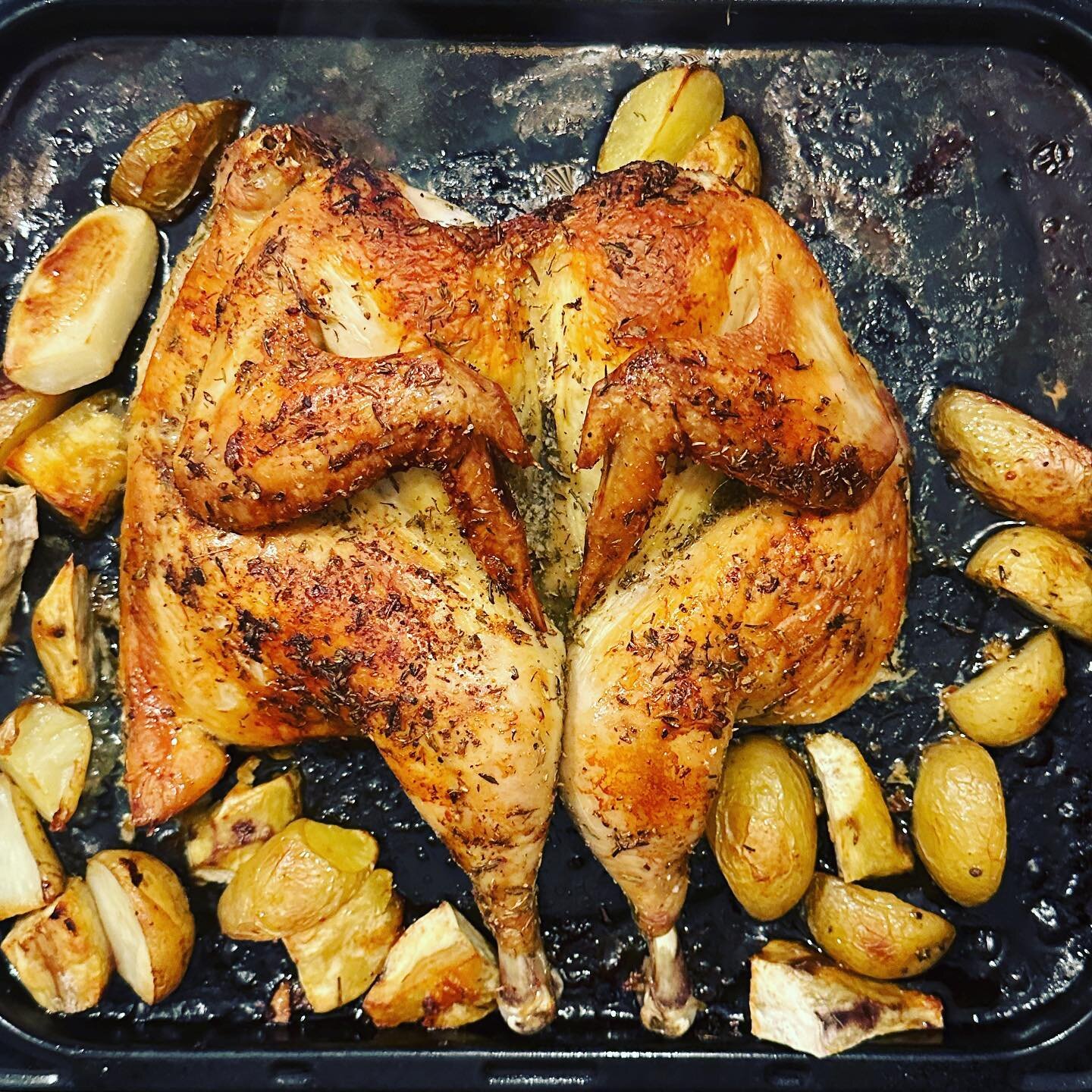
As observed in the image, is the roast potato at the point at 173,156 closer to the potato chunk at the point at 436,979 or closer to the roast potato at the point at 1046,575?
the potato chunk at the point at 436,979

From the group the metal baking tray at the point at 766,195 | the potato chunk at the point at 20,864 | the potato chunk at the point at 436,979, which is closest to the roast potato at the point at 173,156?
the metal baking tray at the point at 766,195

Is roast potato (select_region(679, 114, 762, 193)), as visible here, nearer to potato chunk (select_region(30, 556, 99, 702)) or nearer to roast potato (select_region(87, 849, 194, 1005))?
potato chunk (select_region(30, 556, 99, 702))

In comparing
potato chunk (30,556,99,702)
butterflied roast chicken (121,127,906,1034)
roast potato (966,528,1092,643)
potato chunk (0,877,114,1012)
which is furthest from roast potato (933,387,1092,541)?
potato chunk (0,877,114,1012)

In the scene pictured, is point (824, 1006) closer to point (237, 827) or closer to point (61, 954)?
point (237, 827)

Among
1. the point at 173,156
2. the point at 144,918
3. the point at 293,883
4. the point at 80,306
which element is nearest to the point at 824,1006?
the point at 293,883

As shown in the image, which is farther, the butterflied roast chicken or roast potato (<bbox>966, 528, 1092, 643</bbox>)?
roast potato (<bbox>966, 528, 1092, 643</bbox>)

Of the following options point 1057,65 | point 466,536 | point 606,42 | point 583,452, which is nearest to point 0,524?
point 466,536

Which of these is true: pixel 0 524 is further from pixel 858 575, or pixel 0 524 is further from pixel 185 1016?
pixel 858 575
